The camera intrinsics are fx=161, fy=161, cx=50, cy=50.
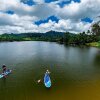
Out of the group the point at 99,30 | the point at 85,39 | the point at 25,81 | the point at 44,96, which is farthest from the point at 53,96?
the point at 85,39

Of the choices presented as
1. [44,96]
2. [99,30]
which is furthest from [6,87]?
[99,30]

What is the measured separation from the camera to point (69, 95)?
85.6 feet

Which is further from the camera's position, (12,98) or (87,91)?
(87,91)

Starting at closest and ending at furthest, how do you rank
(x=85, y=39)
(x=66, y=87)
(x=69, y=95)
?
(x=69, y=95), (x=66, y=87), (x=85, y=39)

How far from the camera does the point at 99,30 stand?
435ft

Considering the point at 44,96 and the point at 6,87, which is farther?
the point at 6,87

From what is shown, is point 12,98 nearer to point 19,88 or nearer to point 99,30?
point 19,88

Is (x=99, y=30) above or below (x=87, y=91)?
above

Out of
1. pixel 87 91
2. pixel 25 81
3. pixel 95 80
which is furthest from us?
pixel 95 80

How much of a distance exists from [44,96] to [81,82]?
10.6 metres

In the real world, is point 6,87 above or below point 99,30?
below

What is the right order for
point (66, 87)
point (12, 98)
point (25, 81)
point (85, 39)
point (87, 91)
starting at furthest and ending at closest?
point (85, 39), point (25, 81), point (66, 87), point (87, 91), point (12, 98)

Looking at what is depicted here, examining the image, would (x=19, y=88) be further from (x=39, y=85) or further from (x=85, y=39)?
(x=85, y=39)

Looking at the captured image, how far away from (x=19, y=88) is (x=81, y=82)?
12.6m
